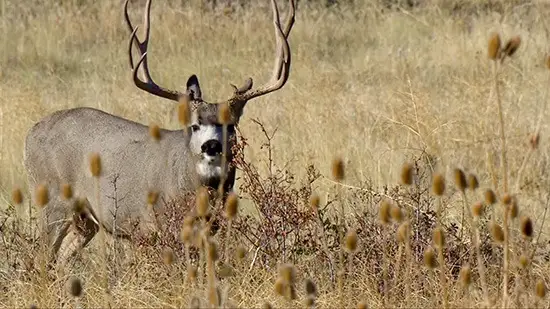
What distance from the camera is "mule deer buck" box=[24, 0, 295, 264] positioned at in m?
6.89

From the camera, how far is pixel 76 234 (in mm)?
7297

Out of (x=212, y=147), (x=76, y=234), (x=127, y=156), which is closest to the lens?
(x=212, y=147)

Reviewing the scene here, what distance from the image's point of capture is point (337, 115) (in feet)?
34.7

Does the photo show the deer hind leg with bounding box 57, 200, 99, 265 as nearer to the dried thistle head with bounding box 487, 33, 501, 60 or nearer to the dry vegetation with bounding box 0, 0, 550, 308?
the dry vegetation with bounding box 0, 0, 550, 308

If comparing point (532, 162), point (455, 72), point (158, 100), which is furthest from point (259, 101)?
point (532, 162)

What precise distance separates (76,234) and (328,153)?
270 centimetres

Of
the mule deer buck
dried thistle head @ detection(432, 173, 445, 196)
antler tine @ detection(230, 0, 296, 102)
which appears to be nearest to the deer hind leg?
the mule deer buck

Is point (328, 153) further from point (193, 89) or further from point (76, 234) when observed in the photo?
point (76, 234)

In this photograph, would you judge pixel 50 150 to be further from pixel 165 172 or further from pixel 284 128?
pixel 284 128

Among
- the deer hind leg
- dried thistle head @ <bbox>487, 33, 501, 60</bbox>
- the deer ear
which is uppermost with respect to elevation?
dried thistle head @ <bbox>487, 33, 501, 60</bbox>

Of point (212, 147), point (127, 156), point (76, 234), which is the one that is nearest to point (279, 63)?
point (212, 147)

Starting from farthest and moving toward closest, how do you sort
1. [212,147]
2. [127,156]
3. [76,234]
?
[127,156]
[76,234]
[212,147]

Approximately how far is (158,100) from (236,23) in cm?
407

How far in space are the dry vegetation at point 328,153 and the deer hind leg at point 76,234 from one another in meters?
0.14
